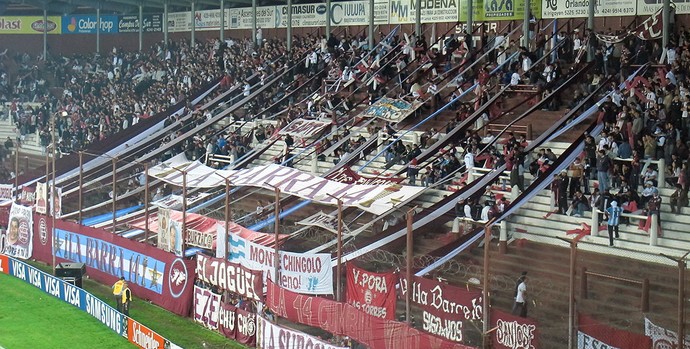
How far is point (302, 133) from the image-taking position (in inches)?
1458

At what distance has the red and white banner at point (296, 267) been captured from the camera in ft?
77.6

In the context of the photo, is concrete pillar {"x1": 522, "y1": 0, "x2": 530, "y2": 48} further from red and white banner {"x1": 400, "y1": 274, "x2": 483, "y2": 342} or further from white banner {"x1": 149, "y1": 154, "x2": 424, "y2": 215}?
red and white banner {"x1": 400, "y1": 274, "x2": 483, "y2": 342}

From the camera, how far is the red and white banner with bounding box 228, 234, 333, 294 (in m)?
23.6

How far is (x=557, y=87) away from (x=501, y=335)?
50.0 feet

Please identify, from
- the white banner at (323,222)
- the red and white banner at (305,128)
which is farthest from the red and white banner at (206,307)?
the red and white banner at (305,128)

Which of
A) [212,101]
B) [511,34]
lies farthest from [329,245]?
[212,101]

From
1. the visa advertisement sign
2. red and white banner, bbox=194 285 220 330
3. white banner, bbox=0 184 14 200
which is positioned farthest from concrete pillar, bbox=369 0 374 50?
the visa advertisement sign

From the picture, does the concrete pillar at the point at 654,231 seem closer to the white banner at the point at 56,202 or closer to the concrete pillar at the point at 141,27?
the white banner at the point at 56,202

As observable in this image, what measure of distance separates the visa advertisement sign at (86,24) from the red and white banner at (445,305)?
41189 millimetres

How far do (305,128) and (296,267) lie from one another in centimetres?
1363

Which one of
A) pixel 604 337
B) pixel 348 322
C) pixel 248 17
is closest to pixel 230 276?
pixel 348 322

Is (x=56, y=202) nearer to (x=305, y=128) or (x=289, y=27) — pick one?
(x=305, y=128)

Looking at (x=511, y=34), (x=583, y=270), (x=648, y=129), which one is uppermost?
(x=511, y=34)

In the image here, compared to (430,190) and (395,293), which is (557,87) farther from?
(395,293)
